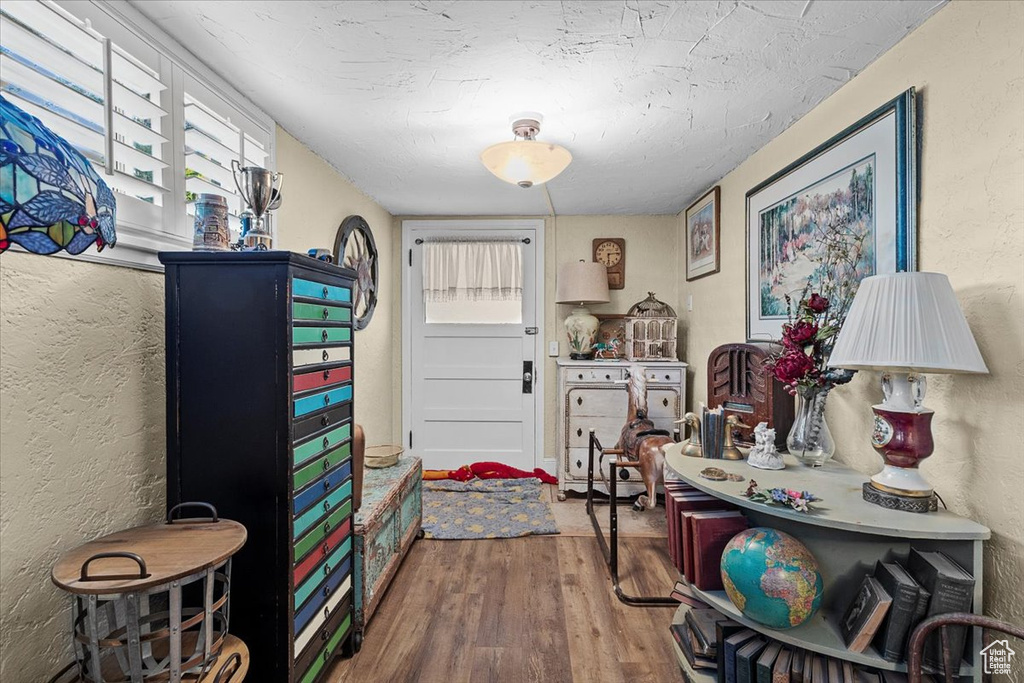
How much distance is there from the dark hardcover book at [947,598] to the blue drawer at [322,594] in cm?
174

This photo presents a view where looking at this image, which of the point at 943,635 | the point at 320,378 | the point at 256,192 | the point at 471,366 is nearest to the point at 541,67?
the point at 256,192

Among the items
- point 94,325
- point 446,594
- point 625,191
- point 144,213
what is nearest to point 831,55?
point 625,191

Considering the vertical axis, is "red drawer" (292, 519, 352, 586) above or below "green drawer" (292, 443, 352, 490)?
below

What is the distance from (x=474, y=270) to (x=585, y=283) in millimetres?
971

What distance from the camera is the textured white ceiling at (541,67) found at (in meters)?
1.38

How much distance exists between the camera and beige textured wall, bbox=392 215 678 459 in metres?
3.93

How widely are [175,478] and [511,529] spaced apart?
2.03 metres

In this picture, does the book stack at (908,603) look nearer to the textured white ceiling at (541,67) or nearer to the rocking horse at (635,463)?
the rocking horse at (635,463)

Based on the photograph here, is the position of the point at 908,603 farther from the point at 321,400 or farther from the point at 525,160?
the point at 525,160

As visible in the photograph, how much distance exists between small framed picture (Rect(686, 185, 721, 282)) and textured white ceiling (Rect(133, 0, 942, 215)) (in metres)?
0.52

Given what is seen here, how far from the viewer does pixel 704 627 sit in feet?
5.32

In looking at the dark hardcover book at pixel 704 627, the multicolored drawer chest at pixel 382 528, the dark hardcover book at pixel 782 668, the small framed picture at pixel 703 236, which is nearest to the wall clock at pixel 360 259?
the multicolored drawer chest at pixel 382 528

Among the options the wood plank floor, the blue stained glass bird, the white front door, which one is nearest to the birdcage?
the white front door

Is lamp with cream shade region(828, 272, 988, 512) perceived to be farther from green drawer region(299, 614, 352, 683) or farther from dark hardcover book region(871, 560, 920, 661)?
green drawer region(299, 614, 352, 683)
